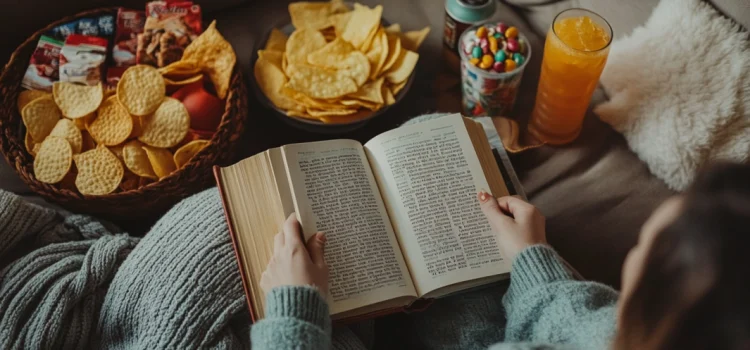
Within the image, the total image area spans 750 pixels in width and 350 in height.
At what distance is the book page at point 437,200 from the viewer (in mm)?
844

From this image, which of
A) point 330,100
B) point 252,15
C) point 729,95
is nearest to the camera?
point 729,95

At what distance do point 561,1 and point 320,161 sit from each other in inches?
24.7

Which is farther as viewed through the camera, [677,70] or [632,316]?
[677,70]

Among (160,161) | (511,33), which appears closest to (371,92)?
(511,33)

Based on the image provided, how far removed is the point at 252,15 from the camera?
132 centimetres

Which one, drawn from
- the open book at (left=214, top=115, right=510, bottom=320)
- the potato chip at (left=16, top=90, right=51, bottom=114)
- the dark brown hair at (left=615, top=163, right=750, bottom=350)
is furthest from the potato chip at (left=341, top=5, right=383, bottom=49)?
the dark brown hair at (left=615, top=163, right=750, bottom=350)

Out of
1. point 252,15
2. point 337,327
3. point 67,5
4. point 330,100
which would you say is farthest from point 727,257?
point 67,5

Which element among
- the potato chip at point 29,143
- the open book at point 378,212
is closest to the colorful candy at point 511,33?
the open book at point 378,212

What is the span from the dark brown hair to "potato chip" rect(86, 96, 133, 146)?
2.80 ft

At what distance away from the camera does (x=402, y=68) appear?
1174mm

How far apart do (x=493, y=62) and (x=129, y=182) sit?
0.64 metres

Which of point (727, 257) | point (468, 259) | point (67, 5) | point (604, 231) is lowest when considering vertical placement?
point (604, 231)

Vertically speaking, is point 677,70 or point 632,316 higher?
point 632,316

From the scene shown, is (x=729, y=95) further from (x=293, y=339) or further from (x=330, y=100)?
(x=293, y=339)
